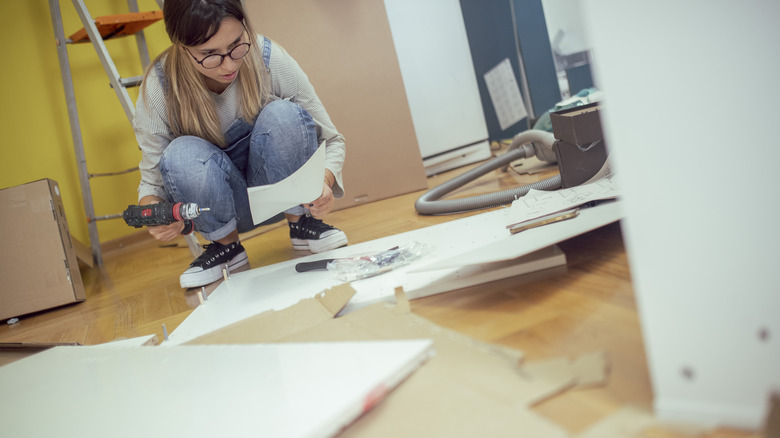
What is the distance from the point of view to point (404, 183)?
2.17m

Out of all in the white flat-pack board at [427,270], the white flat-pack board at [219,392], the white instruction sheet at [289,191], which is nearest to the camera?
the white flat-pack board at [219,392]

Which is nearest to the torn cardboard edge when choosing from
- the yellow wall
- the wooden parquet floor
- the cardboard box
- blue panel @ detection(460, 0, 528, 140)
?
the wooden parquet floor

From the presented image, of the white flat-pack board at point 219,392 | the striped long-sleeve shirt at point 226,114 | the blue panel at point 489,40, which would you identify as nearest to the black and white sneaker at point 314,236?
the striped long-sleeve shirt at point 226,114

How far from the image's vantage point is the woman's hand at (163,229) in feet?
4.60

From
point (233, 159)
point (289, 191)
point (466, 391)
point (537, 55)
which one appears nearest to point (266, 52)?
point (233, 159)

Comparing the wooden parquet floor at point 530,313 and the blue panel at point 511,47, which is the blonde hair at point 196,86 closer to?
the wooden parquet floor at point 530,313

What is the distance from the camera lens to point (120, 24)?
2205mm

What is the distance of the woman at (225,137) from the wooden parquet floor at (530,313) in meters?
0.14

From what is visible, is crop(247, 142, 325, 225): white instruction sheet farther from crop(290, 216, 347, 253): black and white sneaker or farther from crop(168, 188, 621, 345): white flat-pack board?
crop(290, 216, 347, 253): black and white sneaker

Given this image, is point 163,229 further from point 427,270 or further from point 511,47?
point 511,47

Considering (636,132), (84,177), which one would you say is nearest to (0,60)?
(84,177)

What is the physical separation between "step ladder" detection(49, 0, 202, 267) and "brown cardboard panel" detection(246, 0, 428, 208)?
50 cm

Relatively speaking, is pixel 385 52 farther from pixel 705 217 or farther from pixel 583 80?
pixel 705 217

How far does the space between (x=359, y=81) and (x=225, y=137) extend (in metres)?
0.73
